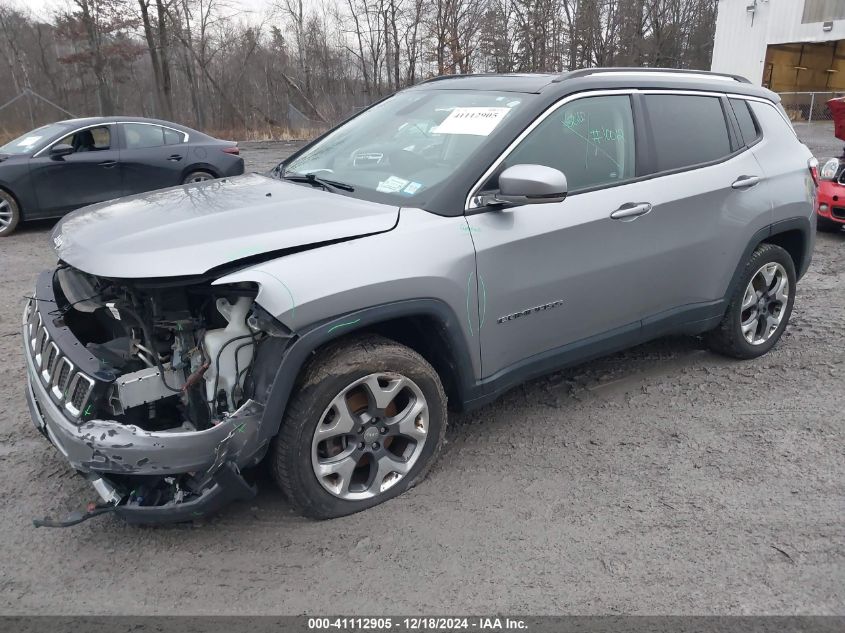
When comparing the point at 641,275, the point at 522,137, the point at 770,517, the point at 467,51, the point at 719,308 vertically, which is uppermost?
the point at 467,51

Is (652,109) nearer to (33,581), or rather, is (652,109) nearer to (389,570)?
(389,570)

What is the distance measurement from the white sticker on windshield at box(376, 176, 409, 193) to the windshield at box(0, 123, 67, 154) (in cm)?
739

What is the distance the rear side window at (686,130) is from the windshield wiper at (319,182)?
1.76 meters

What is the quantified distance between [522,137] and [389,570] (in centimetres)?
204

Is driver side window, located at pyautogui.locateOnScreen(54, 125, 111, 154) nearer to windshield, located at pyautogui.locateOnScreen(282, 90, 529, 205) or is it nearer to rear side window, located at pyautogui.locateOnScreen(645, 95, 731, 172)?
windshield, located at pyautogui.locateOnScreen(282, 90, 529, 205)

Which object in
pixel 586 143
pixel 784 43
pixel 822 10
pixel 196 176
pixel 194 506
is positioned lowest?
pixel 194 506

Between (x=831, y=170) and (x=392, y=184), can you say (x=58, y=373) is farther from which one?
(x=831, y=170)

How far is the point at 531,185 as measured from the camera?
2867mm

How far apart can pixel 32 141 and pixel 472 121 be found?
306 inches

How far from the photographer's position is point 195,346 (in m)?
2.66

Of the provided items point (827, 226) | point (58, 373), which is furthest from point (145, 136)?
point (827, 226)

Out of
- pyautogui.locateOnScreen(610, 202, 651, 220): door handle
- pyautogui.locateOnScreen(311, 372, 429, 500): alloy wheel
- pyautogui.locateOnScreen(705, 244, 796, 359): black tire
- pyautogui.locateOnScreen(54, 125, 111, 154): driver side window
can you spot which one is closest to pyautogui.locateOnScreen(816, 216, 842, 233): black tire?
pyautogui.locateOnScreen(705, 244, 796, 359): black tire

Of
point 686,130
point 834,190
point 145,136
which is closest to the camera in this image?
point 686,130

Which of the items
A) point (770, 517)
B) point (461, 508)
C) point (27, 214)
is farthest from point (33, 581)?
point (27, 214)
